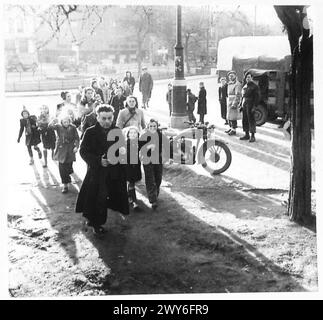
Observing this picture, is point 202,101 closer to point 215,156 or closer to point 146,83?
point 146,83

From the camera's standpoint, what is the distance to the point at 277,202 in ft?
22.3

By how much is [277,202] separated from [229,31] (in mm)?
42573

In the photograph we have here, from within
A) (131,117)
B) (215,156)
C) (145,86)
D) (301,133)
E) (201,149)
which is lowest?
(215,156)

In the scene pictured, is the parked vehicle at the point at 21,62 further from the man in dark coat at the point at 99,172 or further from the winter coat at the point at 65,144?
the man in dark coat at the point at 99,172

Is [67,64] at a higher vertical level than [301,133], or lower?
higher

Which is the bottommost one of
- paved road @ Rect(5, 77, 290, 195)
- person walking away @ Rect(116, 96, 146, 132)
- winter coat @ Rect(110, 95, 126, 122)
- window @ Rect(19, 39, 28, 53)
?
paved road @ Rect(5, 77, 290, 195)

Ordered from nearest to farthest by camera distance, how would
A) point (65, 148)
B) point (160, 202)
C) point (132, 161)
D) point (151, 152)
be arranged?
point (151, 152) < point (132, 161) < point (160, 202) < point (65, 148)

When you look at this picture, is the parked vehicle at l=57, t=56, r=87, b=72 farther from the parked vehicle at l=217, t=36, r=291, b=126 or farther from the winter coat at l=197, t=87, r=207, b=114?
the winter coat at l=197, t=87, r=207, b=114

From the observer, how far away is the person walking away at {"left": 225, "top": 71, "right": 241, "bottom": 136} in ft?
37.7

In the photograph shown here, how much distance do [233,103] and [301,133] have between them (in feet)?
19.6

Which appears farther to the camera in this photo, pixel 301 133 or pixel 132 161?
pixel 132 161

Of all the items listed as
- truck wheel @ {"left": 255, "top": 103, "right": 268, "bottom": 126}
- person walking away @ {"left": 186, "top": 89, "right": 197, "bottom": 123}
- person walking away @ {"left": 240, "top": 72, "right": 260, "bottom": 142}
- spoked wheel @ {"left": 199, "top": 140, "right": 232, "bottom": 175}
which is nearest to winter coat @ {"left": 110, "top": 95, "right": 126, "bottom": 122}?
person walking away @ {"left": 186, "top": 89, "right": 197, "bottom": 123}

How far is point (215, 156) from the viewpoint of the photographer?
8242mm

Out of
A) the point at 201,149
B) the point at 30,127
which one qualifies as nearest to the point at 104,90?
the point at 30,127
